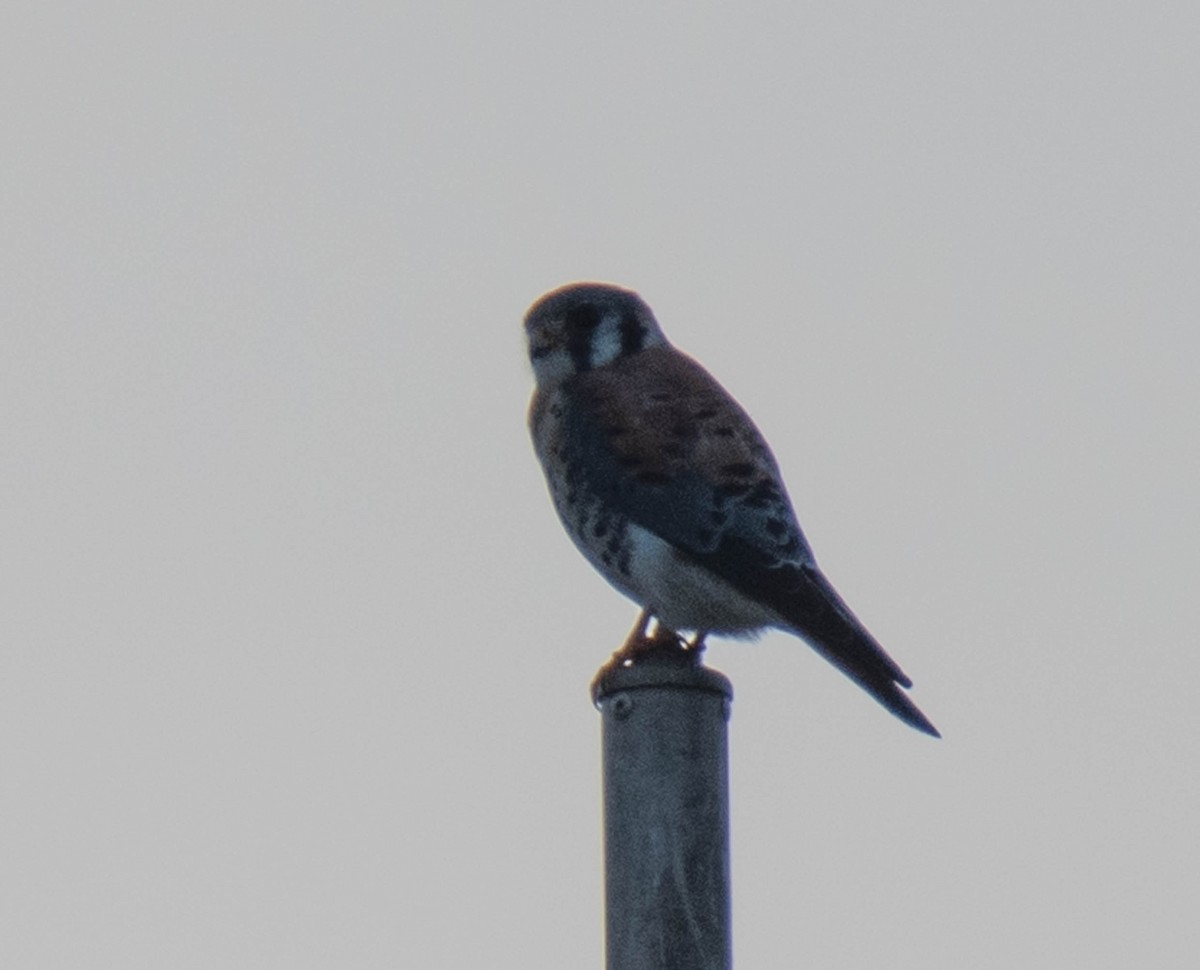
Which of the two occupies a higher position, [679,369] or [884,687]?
[679,369]

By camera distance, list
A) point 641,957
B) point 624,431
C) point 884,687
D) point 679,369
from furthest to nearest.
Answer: point 679,369 < point 624,431 < point 884,687 < point 641,957

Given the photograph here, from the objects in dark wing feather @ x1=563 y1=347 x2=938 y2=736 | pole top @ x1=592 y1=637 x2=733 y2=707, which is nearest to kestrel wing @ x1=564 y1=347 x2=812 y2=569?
dark wing feather @ x1=563 y1=347 x2=938 y2=736

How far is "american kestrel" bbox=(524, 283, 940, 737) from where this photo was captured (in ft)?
14.8

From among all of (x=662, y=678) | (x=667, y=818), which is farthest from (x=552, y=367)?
(x=667, y=818)

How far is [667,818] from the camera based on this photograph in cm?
294

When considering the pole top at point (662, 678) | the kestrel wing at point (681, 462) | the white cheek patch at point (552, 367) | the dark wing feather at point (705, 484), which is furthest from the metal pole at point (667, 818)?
the white cheek patch at point (552, 367)

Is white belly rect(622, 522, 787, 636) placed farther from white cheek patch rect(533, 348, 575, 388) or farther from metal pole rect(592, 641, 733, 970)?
metal pole rect(592, 641, 733, 970)

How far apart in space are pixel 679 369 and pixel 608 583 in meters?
0.58

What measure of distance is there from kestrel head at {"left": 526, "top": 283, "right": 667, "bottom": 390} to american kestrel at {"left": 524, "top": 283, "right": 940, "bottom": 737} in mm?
73

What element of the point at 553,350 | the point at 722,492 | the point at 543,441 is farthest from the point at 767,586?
the point at 553,350

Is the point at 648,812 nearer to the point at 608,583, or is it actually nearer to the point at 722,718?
the point at 722,718

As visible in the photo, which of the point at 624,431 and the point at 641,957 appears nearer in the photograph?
the point at 641,957

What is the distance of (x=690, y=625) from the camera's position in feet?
15.6

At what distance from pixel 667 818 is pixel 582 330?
A: 2596mm
